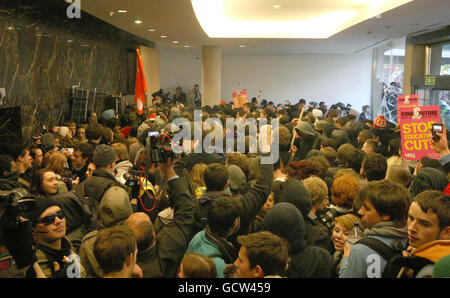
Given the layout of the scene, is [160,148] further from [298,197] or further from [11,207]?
[11,207]

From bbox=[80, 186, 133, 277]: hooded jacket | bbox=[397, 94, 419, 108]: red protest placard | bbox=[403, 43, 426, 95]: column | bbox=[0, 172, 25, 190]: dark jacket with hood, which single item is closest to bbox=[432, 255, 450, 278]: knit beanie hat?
bbox=[80, 186, 133, 277]: hooded jacket

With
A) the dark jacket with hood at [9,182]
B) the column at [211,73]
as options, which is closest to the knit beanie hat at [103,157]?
the dark jacket with hood at [9,182]

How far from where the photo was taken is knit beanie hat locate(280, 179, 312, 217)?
3.44m

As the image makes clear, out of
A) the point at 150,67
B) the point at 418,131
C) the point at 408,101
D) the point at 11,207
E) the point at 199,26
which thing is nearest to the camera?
the point at 11,207

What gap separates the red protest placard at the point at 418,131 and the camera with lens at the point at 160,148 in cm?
346

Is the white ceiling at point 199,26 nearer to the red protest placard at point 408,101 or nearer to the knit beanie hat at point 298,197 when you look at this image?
the red protest placard at point 408,101

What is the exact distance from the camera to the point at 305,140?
23.7 feet

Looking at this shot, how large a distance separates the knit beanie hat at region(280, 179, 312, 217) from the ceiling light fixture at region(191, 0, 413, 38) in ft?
19.0

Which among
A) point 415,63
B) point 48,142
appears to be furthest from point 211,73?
point 48,142

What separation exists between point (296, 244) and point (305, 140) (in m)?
4.48
